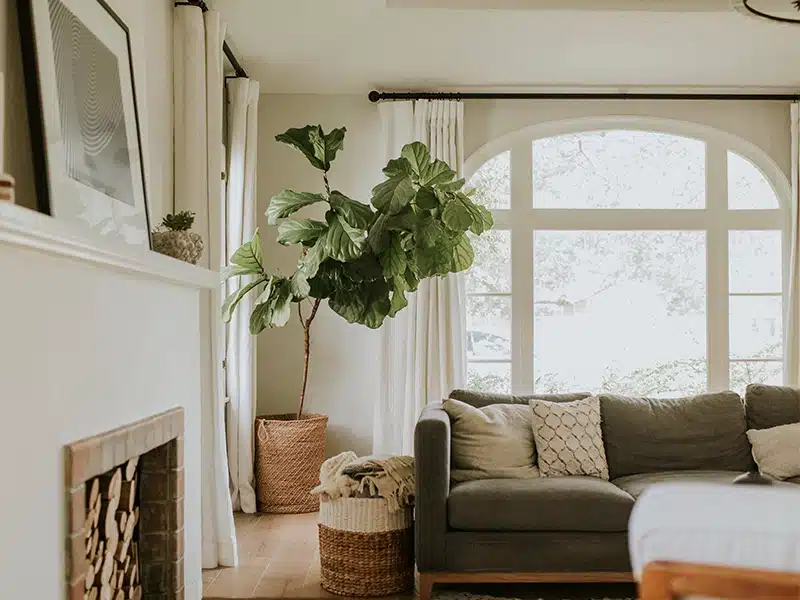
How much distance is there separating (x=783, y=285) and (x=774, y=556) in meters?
5.54

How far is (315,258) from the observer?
4801 millimetres

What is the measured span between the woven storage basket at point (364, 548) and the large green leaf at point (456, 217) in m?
1.53

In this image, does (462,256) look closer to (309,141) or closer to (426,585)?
(309,141)

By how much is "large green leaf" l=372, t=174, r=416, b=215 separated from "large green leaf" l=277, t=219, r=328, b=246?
41 centimetres

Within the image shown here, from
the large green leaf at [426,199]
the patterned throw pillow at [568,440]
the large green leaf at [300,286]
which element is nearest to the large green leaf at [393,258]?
the large green leaf at [426,199]

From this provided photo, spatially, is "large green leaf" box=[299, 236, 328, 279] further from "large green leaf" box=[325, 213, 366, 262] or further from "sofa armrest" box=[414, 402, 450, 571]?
"sofa armrest" box=[414, 402, 450, 571]

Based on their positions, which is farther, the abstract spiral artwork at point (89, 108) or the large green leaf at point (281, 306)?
the large green leaf at point (281, 306)

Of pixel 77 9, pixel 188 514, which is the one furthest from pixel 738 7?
pixel 188 514

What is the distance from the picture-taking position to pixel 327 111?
6121mm

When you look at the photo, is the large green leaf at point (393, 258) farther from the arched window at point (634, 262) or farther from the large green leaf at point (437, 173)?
the arched window at point (634, 262)

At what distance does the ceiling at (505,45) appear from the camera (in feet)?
14.7

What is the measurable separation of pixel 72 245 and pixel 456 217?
114 inches

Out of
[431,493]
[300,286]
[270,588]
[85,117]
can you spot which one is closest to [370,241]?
[300,286]

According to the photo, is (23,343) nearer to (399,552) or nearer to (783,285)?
(399,552)
